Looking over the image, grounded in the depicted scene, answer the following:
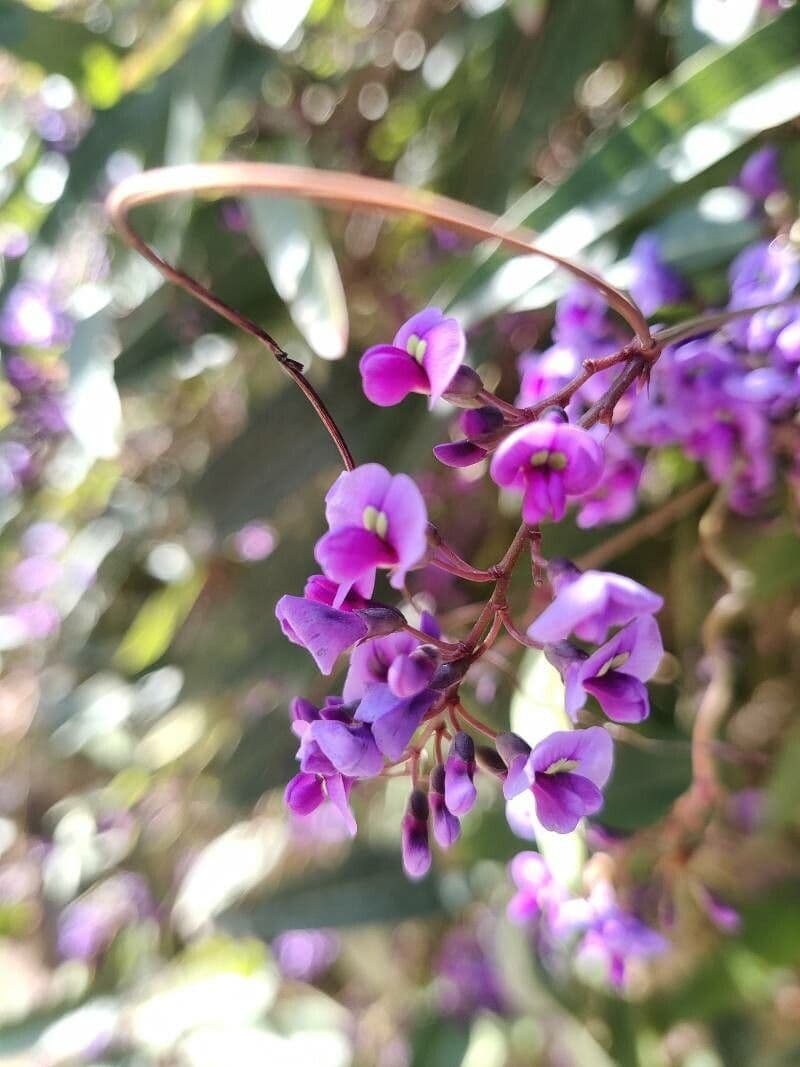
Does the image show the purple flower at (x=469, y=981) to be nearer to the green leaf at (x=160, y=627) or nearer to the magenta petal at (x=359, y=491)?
the green leaf at (x=160, y=627)

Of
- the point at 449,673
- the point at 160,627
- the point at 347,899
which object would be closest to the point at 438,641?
the point at 449,673

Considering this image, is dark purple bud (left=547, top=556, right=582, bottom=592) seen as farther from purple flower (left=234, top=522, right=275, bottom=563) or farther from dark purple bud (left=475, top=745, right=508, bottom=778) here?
purple flower (left=234, top=522, right=275, bottom=563)

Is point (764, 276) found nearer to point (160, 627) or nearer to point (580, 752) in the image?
point (580, 752)

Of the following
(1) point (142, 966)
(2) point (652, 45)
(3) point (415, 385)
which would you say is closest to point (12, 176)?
(2) point (652, 45)

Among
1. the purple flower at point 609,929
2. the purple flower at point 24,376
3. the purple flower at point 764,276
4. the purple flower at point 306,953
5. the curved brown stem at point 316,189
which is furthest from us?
the purple flower at point 306,953

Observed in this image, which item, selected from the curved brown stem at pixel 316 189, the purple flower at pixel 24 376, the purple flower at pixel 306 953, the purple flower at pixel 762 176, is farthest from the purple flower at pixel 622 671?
the purple flower at pixel 306 953

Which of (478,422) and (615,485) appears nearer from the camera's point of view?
(478,422)

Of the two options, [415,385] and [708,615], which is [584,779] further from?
[708,615]
